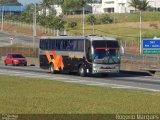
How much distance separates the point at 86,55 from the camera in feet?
138

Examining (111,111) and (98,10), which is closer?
(111,111)

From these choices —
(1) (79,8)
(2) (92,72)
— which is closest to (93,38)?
(2) (92,72)

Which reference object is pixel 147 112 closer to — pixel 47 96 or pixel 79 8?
pixel 47 96

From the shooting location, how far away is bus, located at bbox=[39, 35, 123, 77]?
136ft

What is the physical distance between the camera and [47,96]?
2109cm

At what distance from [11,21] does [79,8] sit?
84.7 feet

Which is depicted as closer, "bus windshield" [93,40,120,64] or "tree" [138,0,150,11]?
"bus windshield" [93,40,120,64]

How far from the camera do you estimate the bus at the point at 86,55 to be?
41312mm

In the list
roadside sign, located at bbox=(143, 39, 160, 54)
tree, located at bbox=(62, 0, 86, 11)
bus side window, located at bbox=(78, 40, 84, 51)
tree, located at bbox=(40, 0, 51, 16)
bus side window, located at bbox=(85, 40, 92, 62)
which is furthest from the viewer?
tree, located at bbox=(40, 0, 51, 16)

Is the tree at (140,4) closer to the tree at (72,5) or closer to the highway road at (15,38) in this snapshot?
the tree at (72,5)

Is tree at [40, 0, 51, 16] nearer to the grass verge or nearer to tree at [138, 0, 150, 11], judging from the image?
tree at [138, 0, 150, 11]

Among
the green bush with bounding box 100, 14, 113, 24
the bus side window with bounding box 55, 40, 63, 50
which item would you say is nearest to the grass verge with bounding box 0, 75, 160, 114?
the bus side window with bounding box 55, 40, 63, 50

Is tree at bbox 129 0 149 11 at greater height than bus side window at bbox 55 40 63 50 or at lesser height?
greater

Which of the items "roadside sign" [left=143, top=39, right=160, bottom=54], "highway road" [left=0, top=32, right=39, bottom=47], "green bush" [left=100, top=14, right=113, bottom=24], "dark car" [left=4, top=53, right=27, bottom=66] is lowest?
"dark car" [left=4, top=53, right=27, bottom=66]
